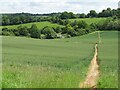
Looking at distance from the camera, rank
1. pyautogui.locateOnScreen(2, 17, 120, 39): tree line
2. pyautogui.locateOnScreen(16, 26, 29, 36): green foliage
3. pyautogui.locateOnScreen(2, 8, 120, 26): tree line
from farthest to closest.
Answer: pyautogui.locateOnScreen(2, 8, 120, 26): tree line < pyautogui.locateOnScreen(16, 26, 29, 36): green foliage < pyautogui.locateOnScreen(2, 17, 120, 39): tree line

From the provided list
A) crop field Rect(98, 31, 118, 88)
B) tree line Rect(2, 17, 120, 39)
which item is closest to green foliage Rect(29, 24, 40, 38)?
tree line Rect(2, 17, 120, 39)

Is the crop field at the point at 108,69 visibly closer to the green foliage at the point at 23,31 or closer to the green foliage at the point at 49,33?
the green foliage at the point at 49,33

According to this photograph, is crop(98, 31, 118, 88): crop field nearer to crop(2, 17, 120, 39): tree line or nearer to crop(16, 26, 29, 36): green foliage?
crop(2, 17, 120, 39): tree line

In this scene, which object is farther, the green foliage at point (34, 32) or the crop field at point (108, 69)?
the green foliage at point (34, 32)

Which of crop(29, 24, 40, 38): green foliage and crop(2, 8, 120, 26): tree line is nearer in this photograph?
crop(29, 24, 40, 38): green foliage

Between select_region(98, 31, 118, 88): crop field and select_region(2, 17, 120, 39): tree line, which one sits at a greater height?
select_region(98, 31, 118, 88): crop field

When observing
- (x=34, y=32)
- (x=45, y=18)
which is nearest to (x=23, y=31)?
(x=34, y=32)

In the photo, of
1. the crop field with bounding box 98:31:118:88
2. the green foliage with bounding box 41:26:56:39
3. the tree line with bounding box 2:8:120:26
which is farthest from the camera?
the tree line with bounding box 2:8:120:26

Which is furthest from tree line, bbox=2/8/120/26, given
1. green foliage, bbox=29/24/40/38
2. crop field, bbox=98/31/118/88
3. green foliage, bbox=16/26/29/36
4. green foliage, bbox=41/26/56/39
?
crop field, bbox=98/31/118/88

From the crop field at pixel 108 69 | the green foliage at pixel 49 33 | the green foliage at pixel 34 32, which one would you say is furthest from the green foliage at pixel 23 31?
the crop field at pixel 108 69

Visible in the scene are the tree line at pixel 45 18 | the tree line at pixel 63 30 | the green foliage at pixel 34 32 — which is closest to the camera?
the tree line at pixel 63 30

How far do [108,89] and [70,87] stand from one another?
5.77ft

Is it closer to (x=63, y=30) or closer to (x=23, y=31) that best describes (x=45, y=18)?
(x=63, y=30)

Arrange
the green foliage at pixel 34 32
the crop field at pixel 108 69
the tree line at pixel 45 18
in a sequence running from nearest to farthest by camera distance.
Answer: the crop field at pixel 108 69, the green foliage at pixel 34 32, the tree line at pixel 45 18
